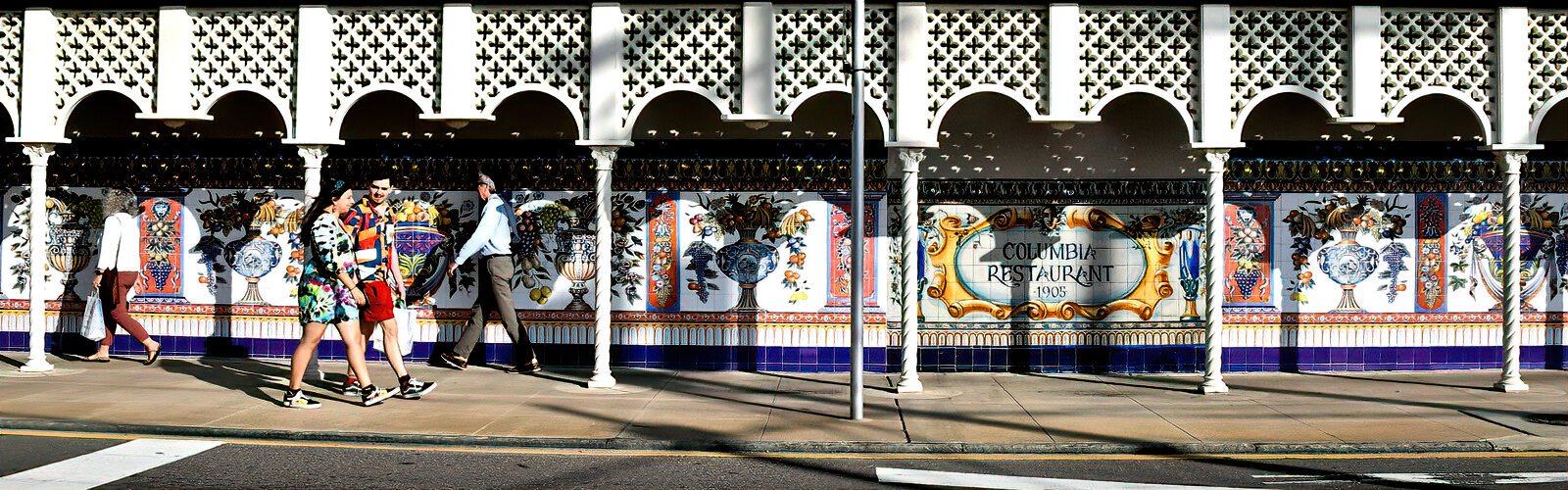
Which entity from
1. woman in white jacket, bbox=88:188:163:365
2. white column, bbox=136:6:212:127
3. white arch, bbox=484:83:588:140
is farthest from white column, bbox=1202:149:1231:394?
woman in white jacket, bbox=88:188:163:365

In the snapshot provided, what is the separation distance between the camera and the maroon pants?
43.0 feet

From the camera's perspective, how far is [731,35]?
11.5 m

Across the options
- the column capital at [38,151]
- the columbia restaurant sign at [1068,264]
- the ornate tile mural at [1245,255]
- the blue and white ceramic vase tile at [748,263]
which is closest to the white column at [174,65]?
the column capital at [38,151]

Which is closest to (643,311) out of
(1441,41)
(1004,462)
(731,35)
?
(731,35)

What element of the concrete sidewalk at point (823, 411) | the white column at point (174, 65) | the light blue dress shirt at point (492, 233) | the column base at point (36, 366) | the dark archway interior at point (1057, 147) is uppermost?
the white column at point (174, 65)

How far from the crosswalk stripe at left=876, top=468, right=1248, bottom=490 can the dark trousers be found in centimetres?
586

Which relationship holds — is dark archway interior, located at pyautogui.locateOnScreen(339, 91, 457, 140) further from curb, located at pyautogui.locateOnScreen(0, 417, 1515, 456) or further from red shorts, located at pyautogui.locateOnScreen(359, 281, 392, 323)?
curb, located at pyautogui.locateOnScreen(0, 417, 1515, 456)

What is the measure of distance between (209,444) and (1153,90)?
305 inches

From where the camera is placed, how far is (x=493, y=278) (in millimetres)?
12961

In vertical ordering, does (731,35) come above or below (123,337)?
above

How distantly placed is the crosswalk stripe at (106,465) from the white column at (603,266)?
362 centimetres

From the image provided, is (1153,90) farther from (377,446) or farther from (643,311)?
(377,446)

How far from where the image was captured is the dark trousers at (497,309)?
13.0 m

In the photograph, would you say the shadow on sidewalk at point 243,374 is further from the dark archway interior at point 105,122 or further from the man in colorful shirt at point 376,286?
the dark archway interior at point 105,122
